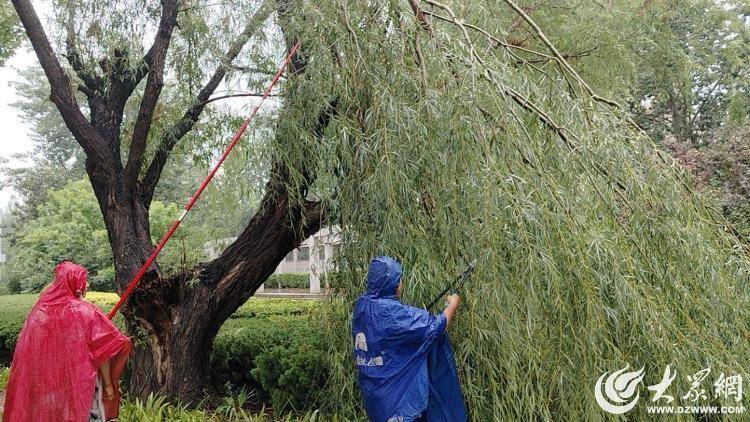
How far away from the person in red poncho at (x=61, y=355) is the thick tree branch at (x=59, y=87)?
196 cm

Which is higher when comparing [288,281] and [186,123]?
[186,123]

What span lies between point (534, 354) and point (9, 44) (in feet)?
22.0

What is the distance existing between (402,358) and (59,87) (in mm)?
3606

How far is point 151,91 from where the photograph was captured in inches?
188

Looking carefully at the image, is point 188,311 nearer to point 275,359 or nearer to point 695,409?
point 275,359

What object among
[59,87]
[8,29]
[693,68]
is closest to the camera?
[59,87]

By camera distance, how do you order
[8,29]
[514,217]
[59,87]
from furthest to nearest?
[8,29] → [59,87] → [514,217]

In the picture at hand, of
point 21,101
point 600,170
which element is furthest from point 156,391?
point 21,101

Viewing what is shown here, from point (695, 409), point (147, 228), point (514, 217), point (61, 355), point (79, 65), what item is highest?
point (79, 65)

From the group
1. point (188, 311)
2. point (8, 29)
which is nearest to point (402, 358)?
point (188, 311)

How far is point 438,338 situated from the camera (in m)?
2.55

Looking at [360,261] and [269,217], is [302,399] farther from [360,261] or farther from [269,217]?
[360,261]
